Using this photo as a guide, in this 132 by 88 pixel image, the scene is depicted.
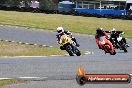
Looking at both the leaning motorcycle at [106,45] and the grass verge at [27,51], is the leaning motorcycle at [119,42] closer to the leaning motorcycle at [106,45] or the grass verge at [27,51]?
the leaning motorcycle at [106,45]

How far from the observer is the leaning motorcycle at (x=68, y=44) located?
6654 millimetres

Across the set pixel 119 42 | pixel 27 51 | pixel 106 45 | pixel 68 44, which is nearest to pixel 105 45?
pixel 106 45

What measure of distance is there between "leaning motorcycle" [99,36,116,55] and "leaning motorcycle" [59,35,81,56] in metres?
0.59

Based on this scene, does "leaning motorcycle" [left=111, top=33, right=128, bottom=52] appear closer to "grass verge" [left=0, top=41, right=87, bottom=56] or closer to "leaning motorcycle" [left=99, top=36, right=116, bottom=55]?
"leaning motorcycle" [left=99, top=36, right=116, bottom=55]

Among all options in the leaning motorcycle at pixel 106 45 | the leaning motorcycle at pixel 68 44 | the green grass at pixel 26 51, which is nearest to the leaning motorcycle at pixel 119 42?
the leaning motorcycle at pixel 106 45

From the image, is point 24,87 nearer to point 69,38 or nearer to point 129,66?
point 69,38

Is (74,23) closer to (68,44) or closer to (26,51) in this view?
(26,51)

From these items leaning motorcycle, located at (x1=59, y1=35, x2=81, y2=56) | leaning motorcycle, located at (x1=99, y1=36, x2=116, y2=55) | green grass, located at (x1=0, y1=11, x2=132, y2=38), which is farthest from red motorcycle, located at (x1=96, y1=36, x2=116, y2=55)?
green grass, located at (x1=0, y1=11, x2=132, y2=38)

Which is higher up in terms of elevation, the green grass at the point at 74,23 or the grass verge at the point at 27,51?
the grass verge at the point at 27,51

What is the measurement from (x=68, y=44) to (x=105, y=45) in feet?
2.19

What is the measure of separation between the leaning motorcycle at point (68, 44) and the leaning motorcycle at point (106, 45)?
589mm

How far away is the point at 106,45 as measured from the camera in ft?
21.7

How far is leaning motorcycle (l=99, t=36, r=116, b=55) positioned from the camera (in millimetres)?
6453

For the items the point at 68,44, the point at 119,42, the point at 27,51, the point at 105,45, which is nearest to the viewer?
the point at 105,45
